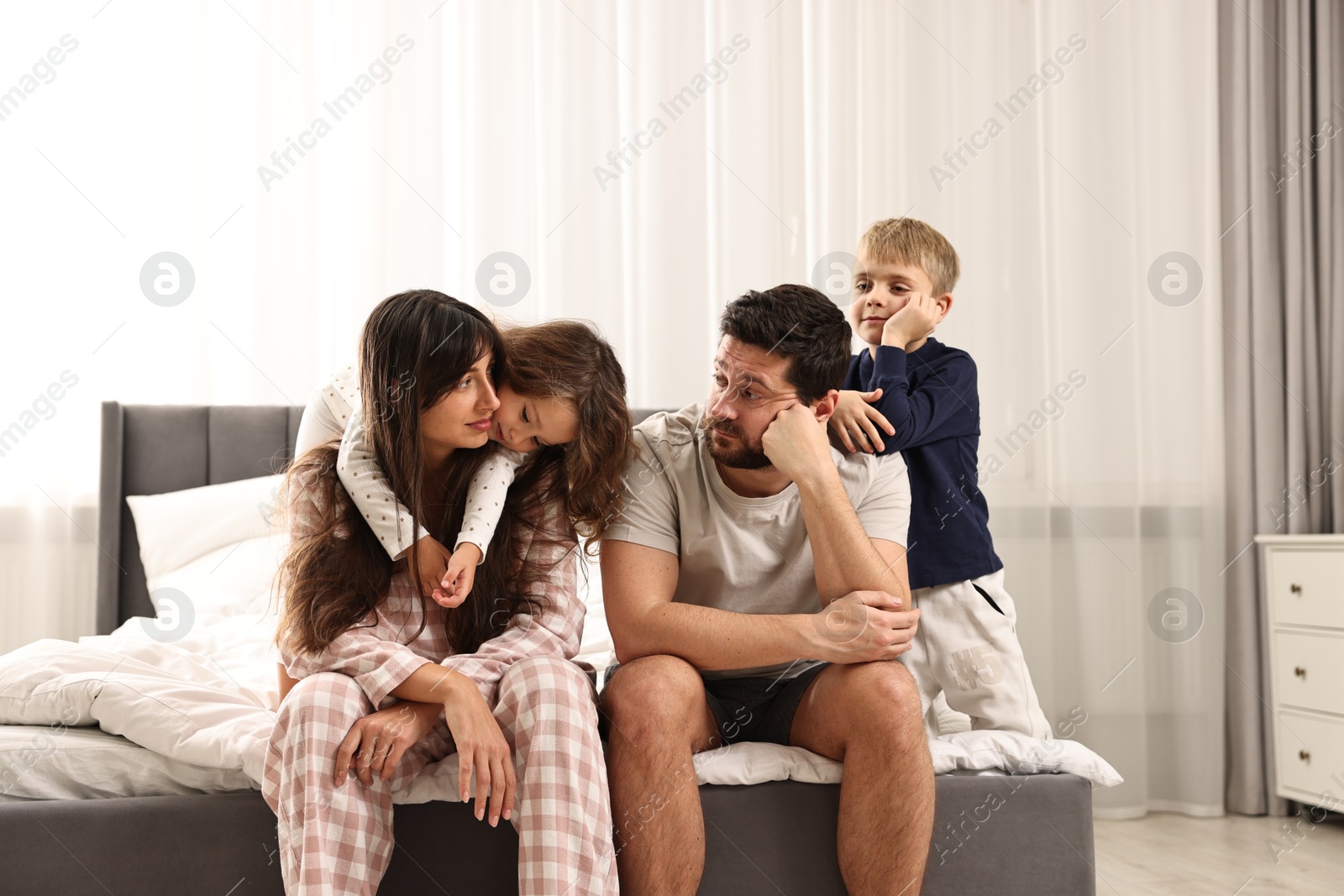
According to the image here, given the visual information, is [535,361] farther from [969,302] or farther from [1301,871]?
[1301,871]

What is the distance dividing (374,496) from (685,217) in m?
1.77

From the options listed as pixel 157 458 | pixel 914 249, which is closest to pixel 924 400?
pixel 914 249

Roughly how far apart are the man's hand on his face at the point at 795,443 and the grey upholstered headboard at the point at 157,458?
1.22 metres

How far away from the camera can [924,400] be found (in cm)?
161

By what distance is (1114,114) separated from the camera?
2.93 meters

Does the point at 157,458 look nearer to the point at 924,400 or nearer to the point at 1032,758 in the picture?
the point at 924,400

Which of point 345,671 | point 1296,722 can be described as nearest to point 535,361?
point 345,671

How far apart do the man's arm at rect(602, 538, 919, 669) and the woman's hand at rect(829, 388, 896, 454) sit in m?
0.27

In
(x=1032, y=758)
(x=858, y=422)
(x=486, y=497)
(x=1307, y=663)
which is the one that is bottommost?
(x=1307, y=663)

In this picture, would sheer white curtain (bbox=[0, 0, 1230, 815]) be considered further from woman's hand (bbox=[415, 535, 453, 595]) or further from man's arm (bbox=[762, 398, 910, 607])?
woman's hand (bbox=[415, 535, 453, 595])

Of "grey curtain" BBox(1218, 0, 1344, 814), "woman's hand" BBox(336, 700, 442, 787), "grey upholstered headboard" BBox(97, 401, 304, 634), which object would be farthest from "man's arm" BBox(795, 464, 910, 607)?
"grey curtain" BBox(1218, 0, 1344, 814)

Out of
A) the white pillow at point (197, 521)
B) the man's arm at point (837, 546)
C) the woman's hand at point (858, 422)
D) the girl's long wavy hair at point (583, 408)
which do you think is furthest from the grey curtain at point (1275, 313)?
the white pillow at point (197, 521)

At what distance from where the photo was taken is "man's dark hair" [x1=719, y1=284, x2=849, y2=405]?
4.70ft

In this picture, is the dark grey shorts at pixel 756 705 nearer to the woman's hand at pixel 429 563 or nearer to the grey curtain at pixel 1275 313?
the woman's hand at pixel 429 563
